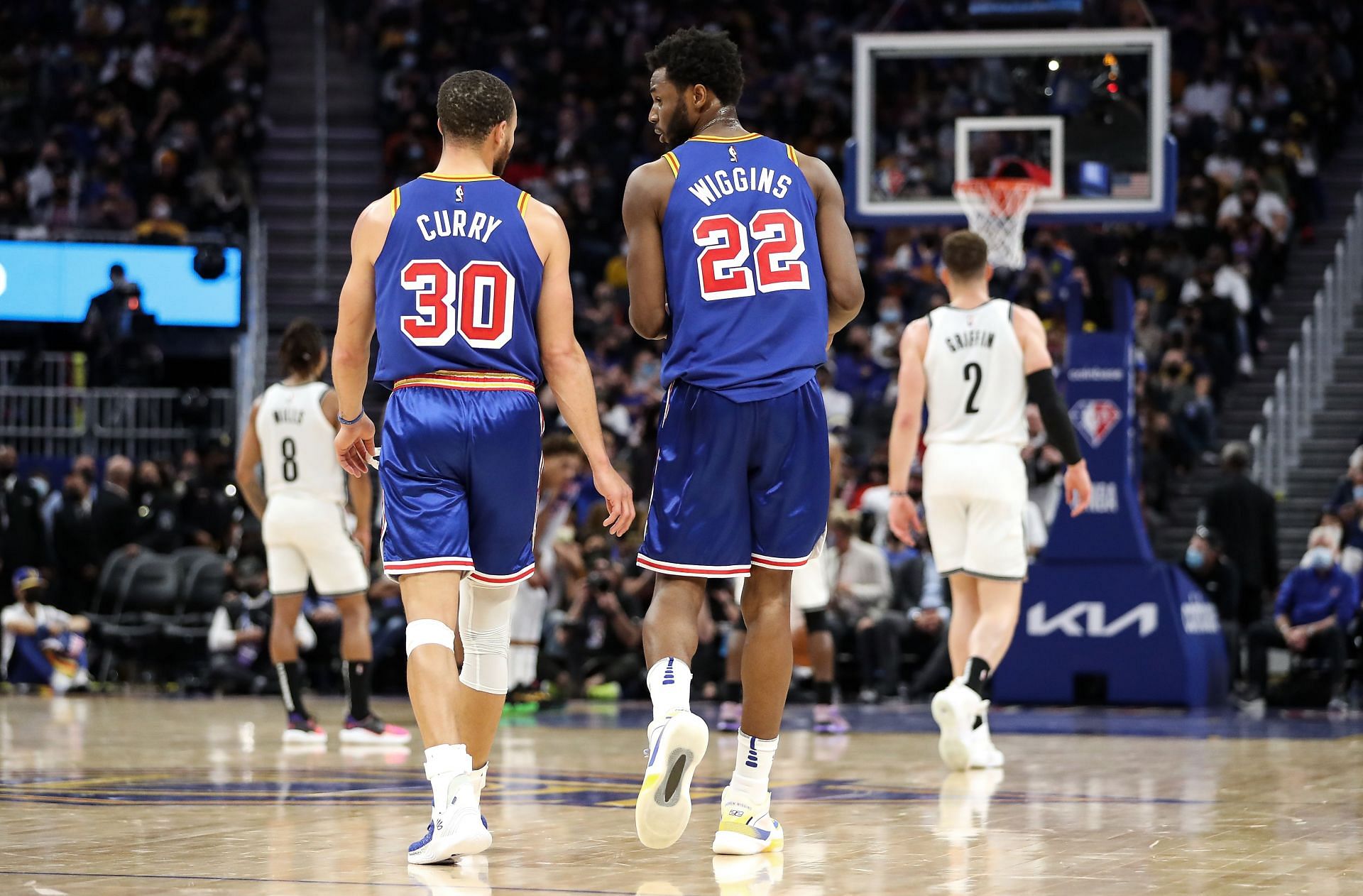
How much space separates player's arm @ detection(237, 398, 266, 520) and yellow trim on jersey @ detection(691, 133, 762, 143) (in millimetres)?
4891

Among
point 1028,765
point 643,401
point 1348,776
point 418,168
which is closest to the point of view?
point 1348,776

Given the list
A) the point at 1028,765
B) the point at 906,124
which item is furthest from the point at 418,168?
the point at 1028,765

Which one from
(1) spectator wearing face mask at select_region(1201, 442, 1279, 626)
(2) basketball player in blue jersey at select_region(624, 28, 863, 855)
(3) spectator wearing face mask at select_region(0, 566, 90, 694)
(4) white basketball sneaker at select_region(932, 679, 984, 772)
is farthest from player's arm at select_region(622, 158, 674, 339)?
(3) spectator wearing face mask at select_region(0, 566, 90, 694)

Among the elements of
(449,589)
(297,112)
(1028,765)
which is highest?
(297,112)

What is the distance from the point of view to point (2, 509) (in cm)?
1758

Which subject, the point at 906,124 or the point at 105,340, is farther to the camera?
the point at 105,340

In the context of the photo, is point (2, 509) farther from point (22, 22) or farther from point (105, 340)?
point (22, 22)

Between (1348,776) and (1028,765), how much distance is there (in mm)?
1356

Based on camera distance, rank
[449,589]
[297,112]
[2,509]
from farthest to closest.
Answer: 1. [297,112]
2. [2,509]
3. [449,589]

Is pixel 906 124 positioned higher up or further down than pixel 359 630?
higher up

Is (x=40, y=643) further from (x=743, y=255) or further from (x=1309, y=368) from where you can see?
(x=743, y=255)

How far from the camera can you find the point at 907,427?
29.2 feet

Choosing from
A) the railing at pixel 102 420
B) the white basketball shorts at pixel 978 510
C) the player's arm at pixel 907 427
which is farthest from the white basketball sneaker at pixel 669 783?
the railing at pixel 102 420

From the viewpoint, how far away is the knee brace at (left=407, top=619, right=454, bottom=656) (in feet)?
17.8
